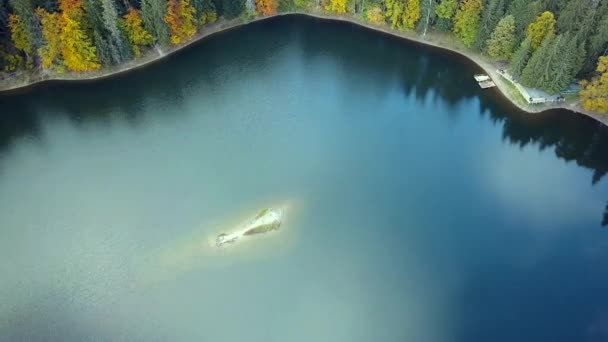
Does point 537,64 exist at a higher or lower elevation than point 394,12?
lower

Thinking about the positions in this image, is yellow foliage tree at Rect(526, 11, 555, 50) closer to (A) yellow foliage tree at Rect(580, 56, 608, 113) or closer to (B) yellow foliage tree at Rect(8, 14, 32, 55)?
(A) yellow foliage tree at Rect(580, 56, 608, 113)

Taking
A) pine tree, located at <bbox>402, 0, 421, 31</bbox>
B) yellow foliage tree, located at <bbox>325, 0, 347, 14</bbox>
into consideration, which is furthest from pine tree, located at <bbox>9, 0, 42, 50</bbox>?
pine tree, located at <bbox>402, 0, 421, 31</bbox>

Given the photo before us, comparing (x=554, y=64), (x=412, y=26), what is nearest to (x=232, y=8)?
(x=412, y=26)

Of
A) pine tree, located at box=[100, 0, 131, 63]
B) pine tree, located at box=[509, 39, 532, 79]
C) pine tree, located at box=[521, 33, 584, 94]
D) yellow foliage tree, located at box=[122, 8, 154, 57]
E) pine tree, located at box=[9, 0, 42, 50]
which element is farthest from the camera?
yellow foliage tree, located at box=[122, 8, 154, 57]

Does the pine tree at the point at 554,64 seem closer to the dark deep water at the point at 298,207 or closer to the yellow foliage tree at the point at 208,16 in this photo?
the dark deep water at the point at 298,207

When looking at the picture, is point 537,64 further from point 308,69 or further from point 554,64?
point 308,69

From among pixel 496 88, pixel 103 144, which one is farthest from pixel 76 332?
pixel 496 88
